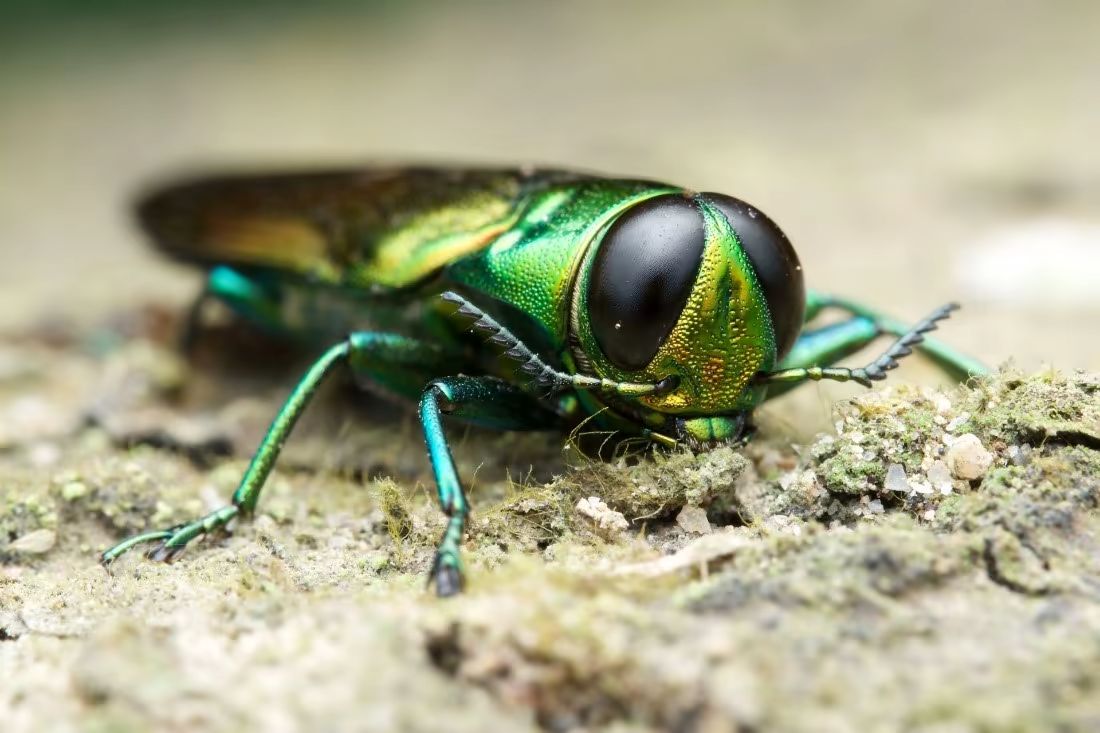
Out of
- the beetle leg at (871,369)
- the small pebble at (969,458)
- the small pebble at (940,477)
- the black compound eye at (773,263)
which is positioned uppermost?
the black compound eye at (773,263)

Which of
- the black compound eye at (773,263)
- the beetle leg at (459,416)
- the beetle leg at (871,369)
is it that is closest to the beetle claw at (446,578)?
the beetle leg at (459,416)

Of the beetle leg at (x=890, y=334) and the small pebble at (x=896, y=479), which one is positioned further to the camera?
the beetle leg at (x=890, y=334)

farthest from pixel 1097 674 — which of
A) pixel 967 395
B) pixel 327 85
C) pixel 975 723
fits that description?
pixel 327 85

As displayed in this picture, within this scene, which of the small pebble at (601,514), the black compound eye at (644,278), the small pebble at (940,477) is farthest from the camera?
the black compound eye at (644,278)

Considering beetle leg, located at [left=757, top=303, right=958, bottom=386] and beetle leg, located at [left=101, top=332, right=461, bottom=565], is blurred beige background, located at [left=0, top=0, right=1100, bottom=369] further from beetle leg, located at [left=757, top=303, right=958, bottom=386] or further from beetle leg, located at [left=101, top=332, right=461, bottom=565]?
beetle leg, located at [left=101, top=332, right=461, bottom=565]

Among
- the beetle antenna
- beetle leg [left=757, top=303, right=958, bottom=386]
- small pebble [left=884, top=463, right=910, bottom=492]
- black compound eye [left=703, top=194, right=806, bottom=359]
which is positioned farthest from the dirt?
black compound eye [left=703, top=194, right=806, bottom=359]

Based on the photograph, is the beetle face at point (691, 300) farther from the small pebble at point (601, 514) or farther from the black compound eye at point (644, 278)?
the small pebble at point (601, 514)

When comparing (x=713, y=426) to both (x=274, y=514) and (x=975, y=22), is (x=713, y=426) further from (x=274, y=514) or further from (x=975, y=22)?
(x=975, y=22)

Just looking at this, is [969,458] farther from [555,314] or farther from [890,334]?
[555,314]
